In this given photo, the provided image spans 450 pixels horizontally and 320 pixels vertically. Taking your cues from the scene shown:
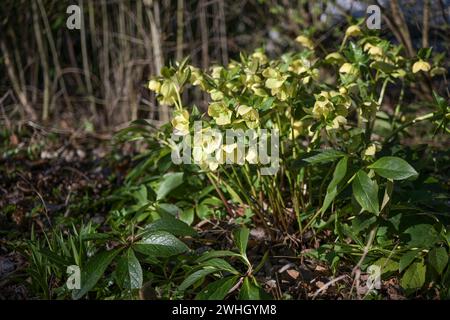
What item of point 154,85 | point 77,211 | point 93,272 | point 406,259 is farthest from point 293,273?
point 77,211

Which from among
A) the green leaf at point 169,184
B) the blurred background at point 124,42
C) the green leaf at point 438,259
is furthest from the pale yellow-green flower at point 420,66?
the blurred background at point 124,42

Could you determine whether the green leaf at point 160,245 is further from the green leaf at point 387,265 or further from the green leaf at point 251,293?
the green leaf at point 387,265

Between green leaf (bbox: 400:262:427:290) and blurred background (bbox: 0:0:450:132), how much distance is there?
5.63ft

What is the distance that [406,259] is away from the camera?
1.47 m

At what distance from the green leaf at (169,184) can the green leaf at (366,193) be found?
0.72m

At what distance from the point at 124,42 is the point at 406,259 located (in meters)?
2.42

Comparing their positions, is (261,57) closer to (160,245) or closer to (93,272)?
(160,245)

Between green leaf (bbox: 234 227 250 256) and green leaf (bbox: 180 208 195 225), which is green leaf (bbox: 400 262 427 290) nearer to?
green leaf (bbox: 234 227 250 256)

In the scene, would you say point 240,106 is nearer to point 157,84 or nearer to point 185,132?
point 185,132

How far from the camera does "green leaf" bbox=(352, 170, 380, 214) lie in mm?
1461

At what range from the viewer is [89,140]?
3137mm

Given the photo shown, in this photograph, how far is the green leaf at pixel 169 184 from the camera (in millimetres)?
1973
